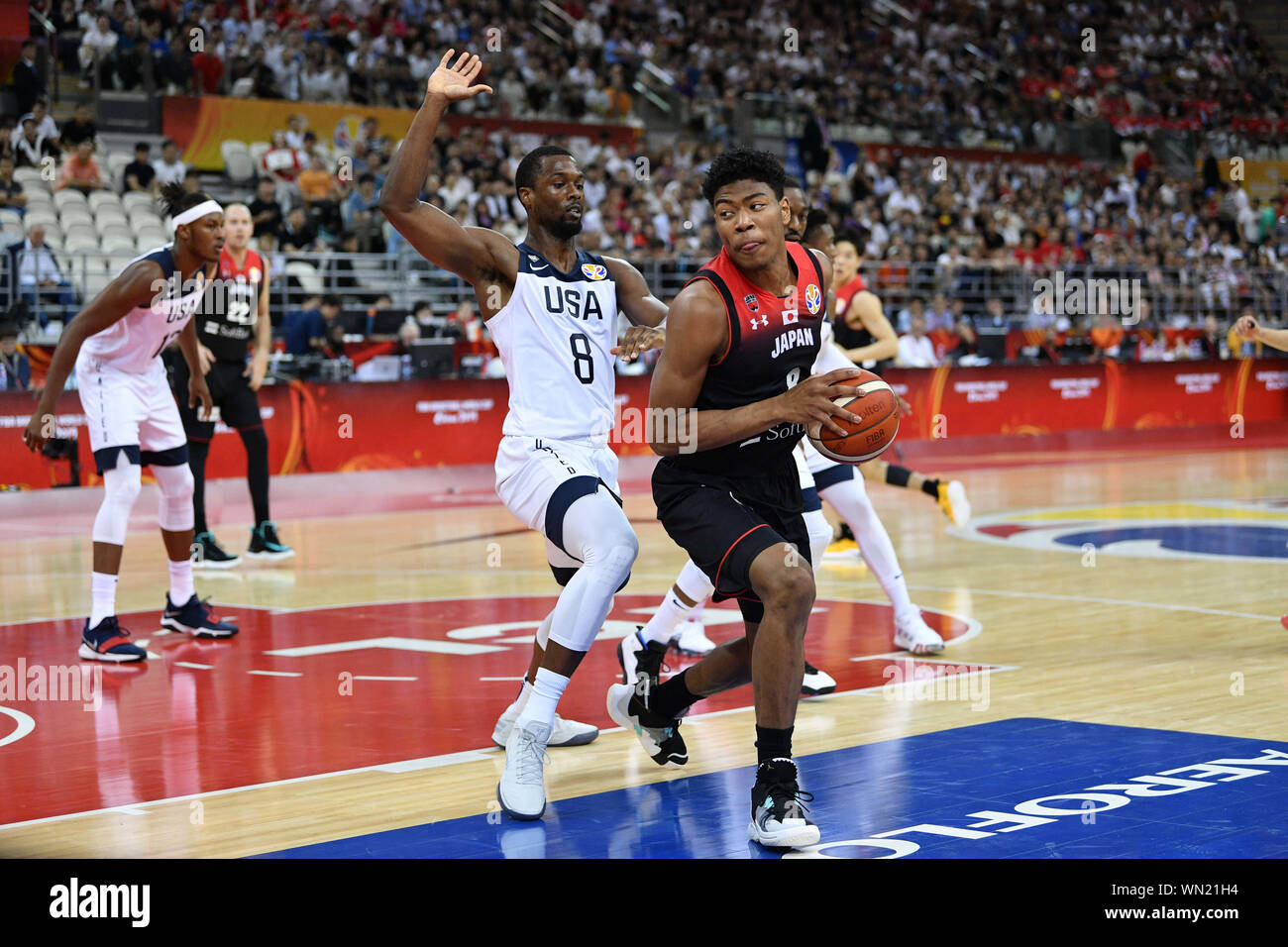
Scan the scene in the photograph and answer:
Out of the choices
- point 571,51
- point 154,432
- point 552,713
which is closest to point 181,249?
point 154,432

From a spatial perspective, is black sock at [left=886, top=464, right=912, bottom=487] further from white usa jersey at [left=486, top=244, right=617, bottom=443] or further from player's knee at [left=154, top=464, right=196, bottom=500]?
white usa jersey at [left=486, top=244, right=617, bottom=443]

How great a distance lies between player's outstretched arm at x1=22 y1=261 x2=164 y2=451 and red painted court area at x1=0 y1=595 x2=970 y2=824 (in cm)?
144

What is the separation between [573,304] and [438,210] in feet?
1.99

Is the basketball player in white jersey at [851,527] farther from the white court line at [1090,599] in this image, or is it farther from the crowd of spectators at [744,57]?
the crowd of spectators at [744,57]

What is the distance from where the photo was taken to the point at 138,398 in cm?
832

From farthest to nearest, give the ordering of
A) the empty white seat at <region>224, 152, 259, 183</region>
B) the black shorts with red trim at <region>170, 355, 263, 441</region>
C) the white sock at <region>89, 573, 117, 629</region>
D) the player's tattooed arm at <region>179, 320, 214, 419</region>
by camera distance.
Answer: the empty white seat at <region>224, 152, 259, 183</region>
the black shorts with red trim at <region>170, 355, 263, 441</region>
the player's tattooed arm at <region>179, 320, 214, 419</region>
the white sock at <region>89, 573, 117, 629</region>

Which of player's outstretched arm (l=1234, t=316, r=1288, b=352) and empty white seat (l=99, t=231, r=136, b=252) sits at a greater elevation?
empty white seat (l=99, t=231, r=136, b=252)

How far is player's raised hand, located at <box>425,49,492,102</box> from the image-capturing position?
5382mm

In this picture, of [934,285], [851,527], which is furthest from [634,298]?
[934,285]

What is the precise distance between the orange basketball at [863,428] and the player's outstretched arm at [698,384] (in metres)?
0.06

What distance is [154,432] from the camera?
8477 mm

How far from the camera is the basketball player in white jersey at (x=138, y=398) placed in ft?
25.8

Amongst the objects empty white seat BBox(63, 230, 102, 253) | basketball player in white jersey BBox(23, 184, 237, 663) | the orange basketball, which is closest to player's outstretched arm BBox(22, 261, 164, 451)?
basketball player in white jersey BBox(23, 184, 237, 663)

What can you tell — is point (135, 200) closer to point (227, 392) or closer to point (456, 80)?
point (227, 392)
